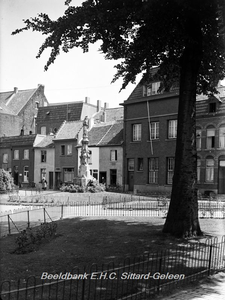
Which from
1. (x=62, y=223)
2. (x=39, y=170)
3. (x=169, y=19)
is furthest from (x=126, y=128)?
(x=169, y=19)

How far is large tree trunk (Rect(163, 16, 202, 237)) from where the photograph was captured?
1312 cm

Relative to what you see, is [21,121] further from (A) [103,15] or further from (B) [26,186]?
(A) [103,15]

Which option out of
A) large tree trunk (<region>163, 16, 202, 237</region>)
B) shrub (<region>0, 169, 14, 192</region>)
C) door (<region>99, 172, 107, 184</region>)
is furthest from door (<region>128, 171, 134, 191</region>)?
large tree trunk (<region>163, 16, 202, 237</region>)

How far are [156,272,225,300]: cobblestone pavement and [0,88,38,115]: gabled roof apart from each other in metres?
57.2

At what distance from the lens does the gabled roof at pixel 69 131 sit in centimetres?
4853

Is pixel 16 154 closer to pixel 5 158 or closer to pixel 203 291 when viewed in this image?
pixel 5 158

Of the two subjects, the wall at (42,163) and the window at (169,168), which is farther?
the wall at (42,163)

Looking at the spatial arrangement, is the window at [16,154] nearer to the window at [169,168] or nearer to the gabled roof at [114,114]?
the gabled roof at [114,114]

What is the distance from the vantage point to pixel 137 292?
24.7 feet

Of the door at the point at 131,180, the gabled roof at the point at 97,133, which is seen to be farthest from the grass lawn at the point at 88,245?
the gabled roof at the point at 97,133

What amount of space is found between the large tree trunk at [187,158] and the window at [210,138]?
2158 cm

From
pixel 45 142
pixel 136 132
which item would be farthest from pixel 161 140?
pixel 45 142

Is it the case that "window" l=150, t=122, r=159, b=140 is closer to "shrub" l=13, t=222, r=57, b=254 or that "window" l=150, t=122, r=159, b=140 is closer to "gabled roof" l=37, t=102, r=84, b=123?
"gabled roof" l=37, t=102, r=84, b=123

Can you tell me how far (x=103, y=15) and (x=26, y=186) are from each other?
132 ft
